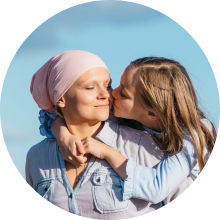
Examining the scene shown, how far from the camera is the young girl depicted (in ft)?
13.5

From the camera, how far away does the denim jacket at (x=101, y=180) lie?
4168 millimetres

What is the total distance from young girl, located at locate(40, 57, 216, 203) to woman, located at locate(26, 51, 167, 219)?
77mm

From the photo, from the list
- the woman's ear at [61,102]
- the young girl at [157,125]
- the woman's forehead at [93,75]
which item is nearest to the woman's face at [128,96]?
the young girl at [157,125]

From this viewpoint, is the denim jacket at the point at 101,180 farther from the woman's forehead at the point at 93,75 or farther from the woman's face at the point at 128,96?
the woman's forehead at the point at 93,75

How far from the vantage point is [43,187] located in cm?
434

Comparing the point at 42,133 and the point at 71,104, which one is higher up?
the point at 71,104

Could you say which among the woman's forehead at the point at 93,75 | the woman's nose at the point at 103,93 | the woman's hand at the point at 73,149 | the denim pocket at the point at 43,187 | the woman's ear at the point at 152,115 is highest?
the woman's forehead at the point at 93,75

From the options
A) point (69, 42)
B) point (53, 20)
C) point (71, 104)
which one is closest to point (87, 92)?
point (71, 104)

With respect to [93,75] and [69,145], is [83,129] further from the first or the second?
[93,75]

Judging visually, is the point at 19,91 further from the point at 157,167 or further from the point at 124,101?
the point at 157,167

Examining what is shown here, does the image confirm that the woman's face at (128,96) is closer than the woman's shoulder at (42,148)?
Yes

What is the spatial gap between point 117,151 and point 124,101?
38 centimetres

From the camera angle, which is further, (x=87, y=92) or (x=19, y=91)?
(x=19, y=91)

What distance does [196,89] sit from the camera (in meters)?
4.25
